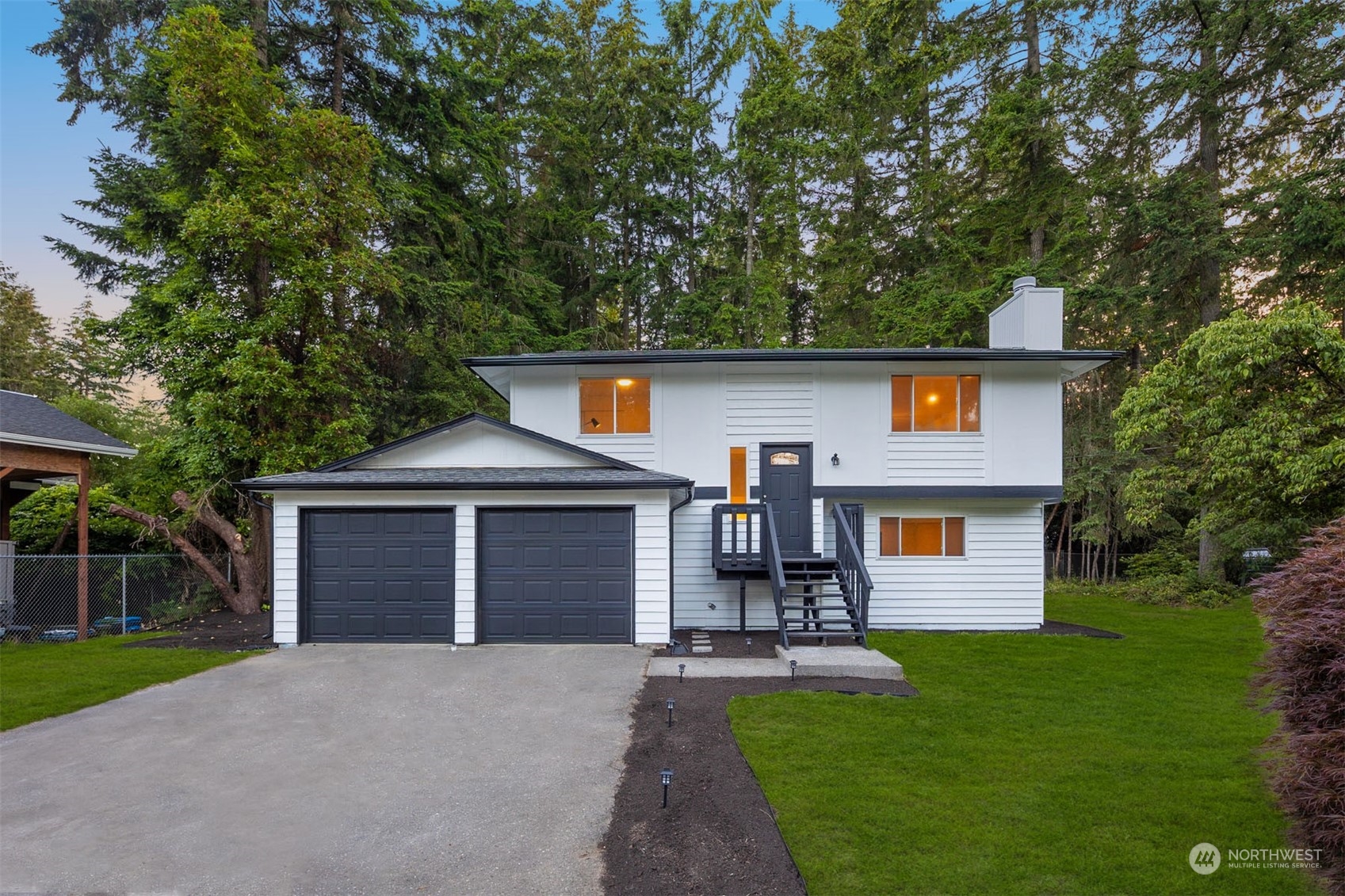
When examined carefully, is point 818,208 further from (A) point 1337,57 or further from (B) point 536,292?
(A) point 1337,57

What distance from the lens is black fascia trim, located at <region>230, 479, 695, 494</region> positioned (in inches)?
332

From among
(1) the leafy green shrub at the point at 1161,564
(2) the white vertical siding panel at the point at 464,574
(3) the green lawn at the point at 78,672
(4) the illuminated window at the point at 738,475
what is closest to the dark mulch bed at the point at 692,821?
(2) the white vertical siding panel at the point at 464,574

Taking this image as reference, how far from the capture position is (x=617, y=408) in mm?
10742

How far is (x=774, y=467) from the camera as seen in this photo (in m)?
10.6

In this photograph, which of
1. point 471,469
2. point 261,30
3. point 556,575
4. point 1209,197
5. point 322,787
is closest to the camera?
point 322,787

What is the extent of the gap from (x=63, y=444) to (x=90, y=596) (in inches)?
116

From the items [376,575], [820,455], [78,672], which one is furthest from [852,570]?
A: [78,672]

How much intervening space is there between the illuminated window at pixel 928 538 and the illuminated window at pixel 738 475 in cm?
251

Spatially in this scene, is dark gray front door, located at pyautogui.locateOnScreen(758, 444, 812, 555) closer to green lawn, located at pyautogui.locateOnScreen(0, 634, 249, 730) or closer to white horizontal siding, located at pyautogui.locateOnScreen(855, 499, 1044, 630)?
white horizontal siding, located at pyautogui.locateOnScreen(855, 499, 1044, 630)

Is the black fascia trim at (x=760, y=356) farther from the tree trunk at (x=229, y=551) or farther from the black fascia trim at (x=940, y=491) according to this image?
the tree trunk at (x=229, y=551)

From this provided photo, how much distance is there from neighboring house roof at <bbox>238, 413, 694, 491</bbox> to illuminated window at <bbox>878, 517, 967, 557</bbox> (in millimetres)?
4316

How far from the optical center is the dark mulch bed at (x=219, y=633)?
8.82 metres

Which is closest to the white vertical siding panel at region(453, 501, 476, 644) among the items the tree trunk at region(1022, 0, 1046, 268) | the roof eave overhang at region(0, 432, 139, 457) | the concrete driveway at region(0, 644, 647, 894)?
the concrete driveway at region(0, 644, 647, 894)

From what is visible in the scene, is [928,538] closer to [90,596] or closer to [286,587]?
[286,587]
